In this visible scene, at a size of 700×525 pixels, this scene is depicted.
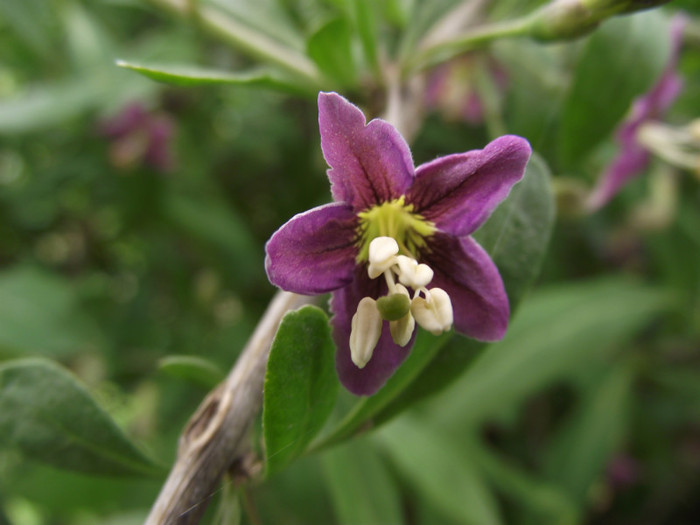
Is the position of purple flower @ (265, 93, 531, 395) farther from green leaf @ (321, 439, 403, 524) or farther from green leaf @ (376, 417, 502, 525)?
green leaf @ (376, 417, 502, 525)

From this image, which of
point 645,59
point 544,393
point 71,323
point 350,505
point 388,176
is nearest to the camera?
point 388,176

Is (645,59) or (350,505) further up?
(645,59)

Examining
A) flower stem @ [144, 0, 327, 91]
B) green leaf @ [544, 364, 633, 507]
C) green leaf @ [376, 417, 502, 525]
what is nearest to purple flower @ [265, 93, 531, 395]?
flower stem @ [144, 0, 327, 91]

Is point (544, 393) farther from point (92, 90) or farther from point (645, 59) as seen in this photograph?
point (92, 90)

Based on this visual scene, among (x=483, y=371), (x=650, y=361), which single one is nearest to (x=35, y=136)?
(x=483, y=371)

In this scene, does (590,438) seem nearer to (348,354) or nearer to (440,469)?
(440,469)
